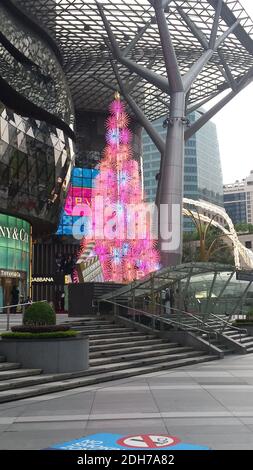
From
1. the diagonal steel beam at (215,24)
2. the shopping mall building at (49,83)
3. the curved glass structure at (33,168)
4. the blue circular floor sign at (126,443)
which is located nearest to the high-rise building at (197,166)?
the shopping mall building at (49,83)

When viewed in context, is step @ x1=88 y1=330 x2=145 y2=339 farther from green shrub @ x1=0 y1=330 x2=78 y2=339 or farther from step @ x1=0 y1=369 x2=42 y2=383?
step @ x1=0 y1=369 x2=42 y2=383

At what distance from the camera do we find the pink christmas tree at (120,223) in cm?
3544

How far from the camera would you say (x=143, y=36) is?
52594mm

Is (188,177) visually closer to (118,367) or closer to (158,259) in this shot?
(158,259)

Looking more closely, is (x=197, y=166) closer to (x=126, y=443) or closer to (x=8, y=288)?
(x=8, y=288)

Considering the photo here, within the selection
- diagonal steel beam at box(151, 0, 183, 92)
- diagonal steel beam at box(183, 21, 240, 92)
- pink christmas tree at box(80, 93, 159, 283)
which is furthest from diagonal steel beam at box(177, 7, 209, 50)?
pink christmas tree at box(80, 93, 159, 283)

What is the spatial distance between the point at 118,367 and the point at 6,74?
2866 cm

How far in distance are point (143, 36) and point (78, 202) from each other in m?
29.4

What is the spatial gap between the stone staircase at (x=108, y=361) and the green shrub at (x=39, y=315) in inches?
62.8

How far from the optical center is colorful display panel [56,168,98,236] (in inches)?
2896

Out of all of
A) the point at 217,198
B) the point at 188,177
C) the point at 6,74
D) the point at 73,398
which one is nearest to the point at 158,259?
the point at 6,74

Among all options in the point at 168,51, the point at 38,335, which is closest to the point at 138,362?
the point at 38,335
